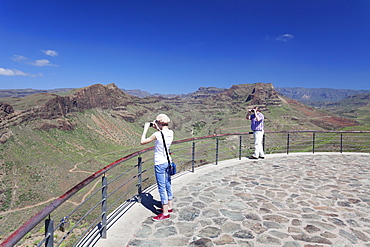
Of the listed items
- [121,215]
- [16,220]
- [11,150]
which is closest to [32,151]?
[11,150]

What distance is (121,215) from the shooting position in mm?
4379

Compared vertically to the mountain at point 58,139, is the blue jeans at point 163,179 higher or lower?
higher

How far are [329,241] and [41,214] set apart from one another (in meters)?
3.90

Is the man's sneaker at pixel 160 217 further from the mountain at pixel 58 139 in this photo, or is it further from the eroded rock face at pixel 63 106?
the eroded rock face at pixel 63 106

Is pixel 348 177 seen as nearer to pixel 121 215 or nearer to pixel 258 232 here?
pixel 258 232

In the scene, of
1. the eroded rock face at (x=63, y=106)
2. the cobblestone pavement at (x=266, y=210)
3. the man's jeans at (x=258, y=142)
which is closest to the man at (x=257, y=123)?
the man's jeans at (x=258, y=142)

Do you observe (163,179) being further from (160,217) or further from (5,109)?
(5,109)

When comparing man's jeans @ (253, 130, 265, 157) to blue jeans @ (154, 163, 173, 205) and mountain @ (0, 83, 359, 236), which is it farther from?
mountain @ (0, 83, 359, 236)

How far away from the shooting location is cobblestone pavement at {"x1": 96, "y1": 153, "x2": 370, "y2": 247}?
3.56 meters

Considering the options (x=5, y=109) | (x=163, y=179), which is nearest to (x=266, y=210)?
(x=163, y=179)

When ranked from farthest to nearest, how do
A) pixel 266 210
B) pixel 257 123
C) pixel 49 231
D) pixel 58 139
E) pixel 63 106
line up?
pixel 63 106 < pixel 58 139 < pixel 257 123 < pixel 266 210 < pixel 49 231

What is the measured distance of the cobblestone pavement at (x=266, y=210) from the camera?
11.7 feet

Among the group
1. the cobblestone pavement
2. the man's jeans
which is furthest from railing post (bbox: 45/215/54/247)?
the man's jeans

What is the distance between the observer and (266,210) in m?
4.56
